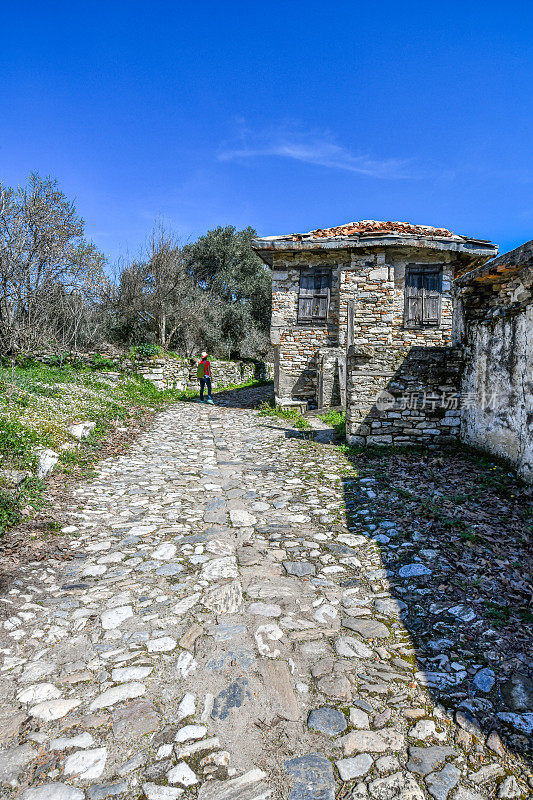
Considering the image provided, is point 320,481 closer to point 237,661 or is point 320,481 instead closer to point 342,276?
point 237,661

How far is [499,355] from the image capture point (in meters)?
6.24

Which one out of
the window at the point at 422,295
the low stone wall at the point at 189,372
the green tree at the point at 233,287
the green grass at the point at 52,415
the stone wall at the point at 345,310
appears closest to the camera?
the green grass at the point at 52,415

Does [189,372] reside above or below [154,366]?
below

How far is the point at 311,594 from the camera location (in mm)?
3363

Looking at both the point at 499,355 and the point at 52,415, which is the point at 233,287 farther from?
the point at 499,355

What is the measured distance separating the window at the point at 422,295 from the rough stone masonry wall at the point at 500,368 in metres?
6.09

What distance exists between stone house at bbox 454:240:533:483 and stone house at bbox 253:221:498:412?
529cm

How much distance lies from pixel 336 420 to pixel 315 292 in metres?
4.85

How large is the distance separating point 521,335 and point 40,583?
5.98 meters

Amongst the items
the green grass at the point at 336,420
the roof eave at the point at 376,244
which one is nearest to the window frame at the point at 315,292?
the roof eave at the point at 376,244

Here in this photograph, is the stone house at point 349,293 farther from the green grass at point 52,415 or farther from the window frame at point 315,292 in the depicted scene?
the green grass at point 52,415

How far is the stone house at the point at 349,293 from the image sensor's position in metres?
12.5

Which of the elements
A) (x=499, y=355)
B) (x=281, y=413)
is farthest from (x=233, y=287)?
(x=499, y=355)

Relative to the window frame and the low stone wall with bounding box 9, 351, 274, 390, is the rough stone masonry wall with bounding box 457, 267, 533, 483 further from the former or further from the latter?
the low stone wall with bounding box 9, 351, 274, 390
